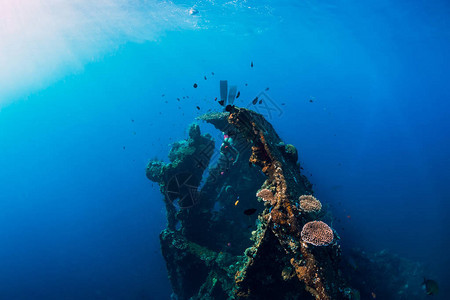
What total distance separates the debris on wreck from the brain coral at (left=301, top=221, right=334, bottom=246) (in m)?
0.02

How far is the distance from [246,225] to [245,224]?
85 mm

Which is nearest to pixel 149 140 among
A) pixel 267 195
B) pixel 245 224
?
pixel 245 224

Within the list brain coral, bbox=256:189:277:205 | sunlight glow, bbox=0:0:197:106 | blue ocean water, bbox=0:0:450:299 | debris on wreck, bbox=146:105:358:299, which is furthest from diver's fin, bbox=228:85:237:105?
sunlight glow, bbox=0:0:197:106

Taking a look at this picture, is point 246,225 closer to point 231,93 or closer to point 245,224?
point 245,224

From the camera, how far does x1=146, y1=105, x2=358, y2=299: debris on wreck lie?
3.91 meters

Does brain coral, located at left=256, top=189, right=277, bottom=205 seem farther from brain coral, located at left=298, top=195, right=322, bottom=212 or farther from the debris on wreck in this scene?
brain coral, located at left=298, top=195, right=322, bottom=212

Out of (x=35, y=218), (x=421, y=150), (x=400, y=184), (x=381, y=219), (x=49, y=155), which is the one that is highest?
(x=49, y=155)

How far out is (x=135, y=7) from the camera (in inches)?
1121

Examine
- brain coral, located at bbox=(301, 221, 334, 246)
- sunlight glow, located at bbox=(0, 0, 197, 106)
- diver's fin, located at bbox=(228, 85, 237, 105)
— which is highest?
sunlight glow, located at bbox=(0, 0, 197, 106)

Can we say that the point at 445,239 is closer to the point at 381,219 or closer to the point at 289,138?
the point at 381,219

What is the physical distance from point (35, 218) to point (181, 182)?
238 feet

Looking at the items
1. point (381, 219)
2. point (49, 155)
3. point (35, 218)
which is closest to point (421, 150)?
point (381, 219)

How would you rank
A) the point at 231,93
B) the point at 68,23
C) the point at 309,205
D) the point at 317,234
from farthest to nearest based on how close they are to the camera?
1. the point at 68,23
2. the point at 231,93
3. the point at 309,205
4. the point at 317,234

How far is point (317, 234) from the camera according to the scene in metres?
3.77
